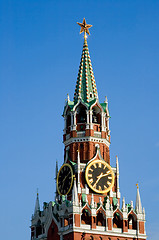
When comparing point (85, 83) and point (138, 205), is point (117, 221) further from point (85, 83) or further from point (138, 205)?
point (85, 83)

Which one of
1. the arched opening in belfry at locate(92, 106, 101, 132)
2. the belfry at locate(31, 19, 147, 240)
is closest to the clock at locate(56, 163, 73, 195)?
the belfry at locate(31, 19, 147, 240)

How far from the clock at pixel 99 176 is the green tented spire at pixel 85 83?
856 cm

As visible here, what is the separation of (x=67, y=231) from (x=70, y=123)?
47.6 ft

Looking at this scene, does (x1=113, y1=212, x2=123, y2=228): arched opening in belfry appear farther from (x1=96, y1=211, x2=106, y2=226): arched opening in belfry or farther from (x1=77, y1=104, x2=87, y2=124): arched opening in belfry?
(x1=77, y1=104, x2=87, y2=124): arched opening in belfry

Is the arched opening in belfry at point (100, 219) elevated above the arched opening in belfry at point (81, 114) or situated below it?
below

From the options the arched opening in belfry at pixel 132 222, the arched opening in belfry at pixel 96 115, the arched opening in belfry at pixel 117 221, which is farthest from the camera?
the arched opening in belfry at pixel 96 115

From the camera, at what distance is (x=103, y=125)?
332ft

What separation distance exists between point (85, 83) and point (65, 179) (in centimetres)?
1242

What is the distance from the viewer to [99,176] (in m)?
97.6

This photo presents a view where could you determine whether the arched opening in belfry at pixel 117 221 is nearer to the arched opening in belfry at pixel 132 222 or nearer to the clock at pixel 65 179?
the arched opening in belfry at pixel 132 222

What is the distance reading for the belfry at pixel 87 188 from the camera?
94500mm

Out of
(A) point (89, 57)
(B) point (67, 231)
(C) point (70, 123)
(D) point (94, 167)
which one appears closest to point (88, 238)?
(B) point (67, 231)

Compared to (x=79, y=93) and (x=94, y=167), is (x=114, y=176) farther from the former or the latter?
(x=79, y=93)

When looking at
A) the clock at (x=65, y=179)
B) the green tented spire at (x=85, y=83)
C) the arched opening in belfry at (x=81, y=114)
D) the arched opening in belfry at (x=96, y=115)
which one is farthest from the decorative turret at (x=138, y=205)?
the green tented spire at (x=85, y=83)
